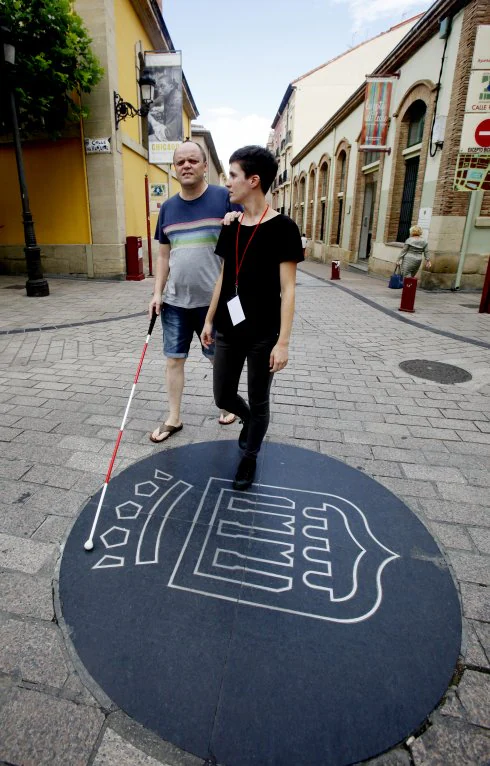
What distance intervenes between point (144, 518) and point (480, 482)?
2.26m

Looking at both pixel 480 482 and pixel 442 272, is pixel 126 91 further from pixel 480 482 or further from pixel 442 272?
pixel 480 482

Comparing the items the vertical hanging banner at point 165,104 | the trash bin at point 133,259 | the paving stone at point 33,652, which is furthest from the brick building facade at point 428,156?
the paving stone at point 33,652

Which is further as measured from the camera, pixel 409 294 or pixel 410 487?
pixel 409 294

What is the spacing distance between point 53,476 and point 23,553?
2.54ft

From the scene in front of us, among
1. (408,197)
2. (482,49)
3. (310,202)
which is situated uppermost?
(482,49)

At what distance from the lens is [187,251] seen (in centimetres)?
320

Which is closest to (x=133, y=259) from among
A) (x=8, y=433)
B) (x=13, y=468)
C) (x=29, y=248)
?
(x=29, y=248)

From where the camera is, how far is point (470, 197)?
10.9 metres

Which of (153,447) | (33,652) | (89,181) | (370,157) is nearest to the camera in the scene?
(33,652)

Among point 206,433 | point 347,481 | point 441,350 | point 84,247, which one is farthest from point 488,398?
point 84,247

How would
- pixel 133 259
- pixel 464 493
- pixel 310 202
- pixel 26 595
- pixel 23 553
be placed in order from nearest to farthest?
1. pixel 26 595
2. pixel 23 553
3. pixel 464 493
4. pixel 133 259
5. pixel 310 202

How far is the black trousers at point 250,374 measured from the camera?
269 centimetres

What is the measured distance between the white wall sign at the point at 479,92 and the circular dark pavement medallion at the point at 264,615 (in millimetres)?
10703

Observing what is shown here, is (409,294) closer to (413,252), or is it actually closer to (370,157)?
(413,252)
